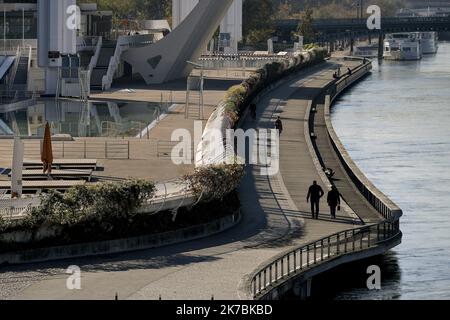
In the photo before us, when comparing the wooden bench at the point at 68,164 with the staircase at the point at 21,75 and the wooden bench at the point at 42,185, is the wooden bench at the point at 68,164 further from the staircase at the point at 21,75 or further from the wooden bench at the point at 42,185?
the staircase at the point at 21,75

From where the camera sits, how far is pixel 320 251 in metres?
31.7

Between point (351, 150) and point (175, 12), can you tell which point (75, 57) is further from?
point (175, 12)

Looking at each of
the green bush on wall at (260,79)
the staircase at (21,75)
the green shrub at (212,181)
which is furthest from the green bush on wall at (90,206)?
the staircase at (21,75)

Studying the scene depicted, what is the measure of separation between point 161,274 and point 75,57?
45.2m

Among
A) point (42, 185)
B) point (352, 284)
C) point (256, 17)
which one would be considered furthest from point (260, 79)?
point (256, 17)

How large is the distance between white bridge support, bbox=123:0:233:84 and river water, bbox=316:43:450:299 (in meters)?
7.72

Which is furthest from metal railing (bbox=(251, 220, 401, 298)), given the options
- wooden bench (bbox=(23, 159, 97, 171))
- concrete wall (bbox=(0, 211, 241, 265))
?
wooden bench (bbox=(23, 159, 97, 171))

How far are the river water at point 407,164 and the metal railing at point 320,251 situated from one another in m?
0.69

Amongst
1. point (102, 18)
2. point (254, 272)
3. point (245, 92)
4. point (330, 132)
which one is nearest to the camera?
point (254, 272)

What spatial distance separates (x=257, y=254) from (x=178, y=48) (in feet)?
164

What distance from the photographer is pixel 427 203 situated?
45719mm

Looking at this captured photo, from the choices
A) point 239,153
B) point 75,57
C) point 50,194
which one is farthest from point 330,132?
point 50,194

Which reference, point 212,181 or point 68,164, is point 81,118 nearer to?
point 68,164
